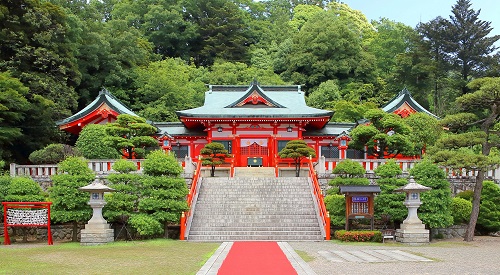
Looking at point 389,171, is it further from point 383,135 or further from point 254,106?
point 254,106

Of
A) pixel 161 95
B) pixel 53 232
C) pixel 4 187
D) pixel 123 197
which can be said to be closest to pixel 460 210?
pixel 123 197

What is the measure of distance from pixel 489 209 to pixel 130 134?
62.5ft

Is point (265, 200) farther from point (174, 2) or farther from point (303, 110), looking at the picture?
point (174, 2)

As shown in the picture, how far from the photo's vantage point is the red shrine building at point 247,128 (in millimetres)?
31203

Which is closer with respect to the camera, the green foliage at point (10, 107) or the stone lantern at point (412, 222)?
the stone lantern at point (412, 222)

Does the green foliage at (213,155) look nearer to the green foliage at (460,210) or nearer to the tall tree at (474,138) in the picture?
the tall tree at (474,138)

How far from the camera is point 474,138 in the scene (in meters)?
18.1

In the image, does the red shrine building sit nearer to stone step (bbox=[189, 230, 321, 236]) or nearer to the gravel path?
stone step (bbox=[189, 230, 321, 236])

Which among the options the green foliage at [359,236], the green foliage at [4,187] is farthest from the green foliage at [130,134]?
the green foliage at [359,236]

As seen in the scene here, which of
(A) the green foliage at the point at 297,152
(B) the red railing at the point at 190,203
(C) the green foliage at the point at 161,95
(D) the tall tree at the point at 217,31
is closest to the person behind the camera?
(B) the red railing at the point at 190,203

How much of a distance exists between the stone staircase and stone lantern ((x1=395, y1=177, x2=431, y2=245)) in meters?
3.25

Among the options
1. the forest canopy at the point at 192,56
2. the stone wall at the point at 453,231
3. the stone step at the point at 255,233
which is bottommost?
the stone wall at the point at 453,231

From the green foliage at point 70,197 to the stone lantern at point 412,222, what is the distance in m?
12.4

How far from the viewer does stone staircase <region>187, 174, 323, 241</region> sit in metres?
18.9
